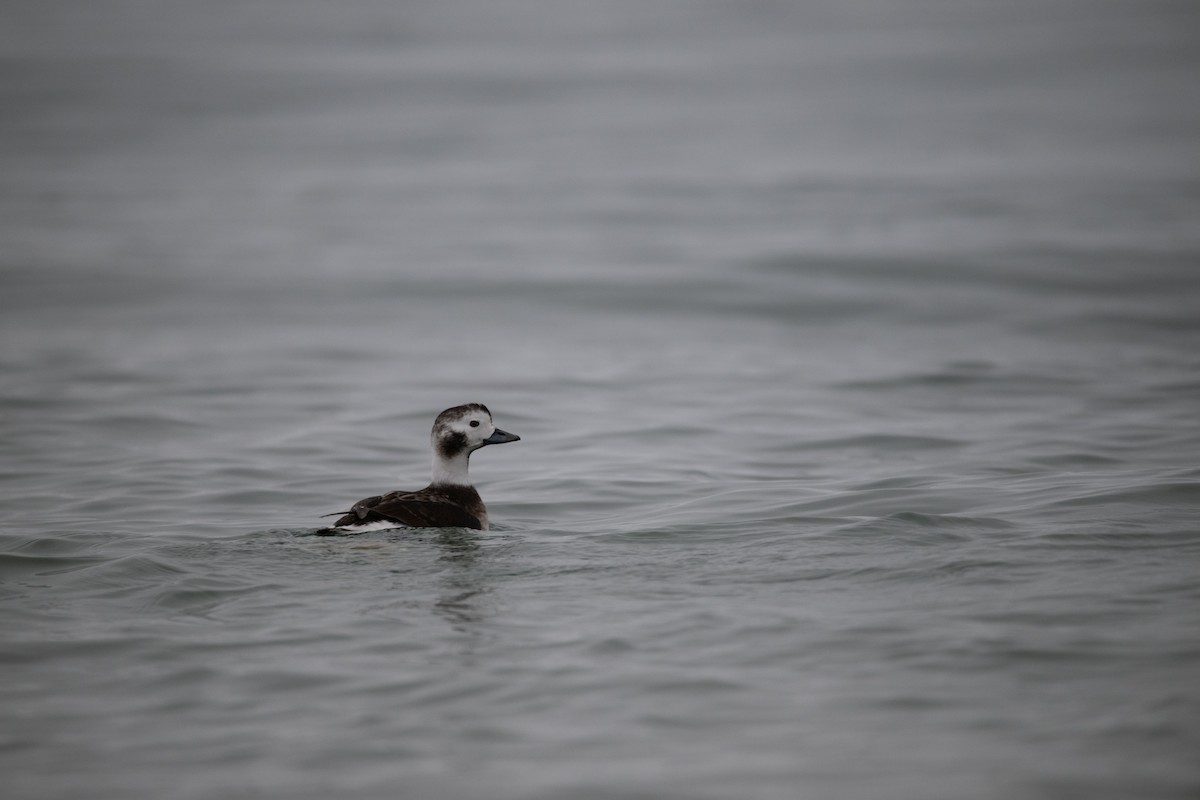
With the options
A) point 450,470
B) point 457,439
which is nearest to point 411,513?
point 450,470

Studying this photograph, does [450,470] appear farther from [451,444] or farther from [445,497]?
[445,497]

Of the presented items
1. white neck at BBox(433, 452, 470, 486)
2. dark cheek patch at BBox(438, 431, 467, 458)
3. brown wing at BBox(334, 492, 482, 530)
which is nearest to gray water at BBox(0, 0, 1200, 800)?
brown wing at BBox(334, 492, 482, 530)

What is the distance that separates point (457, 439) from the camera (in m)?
10.2

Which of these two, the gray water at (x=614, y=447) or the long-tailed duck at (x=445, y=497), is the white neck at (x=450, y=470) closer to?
the long-tailed duck at (x=445, y=497)

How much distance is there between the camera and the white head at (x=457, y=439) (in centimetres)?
1017

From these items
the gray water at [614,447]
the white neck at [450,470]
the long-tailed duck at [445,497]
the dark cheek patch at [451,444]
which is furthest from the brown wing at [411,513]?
the dark cheek patch at [451,444]

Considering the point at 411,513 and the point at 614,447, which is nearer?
the point at 411,513

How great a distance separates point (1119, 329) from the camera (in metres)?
18.1

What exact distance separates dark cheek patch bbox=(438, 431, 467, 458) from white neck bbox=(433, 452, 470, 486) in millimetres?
29

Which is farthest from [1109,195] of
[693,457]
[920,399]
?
[693,457]

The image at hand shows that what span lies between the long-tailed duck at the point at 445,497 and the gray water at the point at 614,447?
0.71ft

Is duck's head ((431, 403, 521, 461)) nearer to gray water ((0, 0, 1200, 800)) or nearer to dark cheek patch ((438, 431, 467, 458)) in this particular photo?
dark cheek patch ((438, 431, 467, 458))

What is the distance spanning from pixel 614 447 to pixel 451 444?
10.8 ft

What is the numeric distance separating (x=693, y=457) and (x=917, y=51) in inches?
1522
